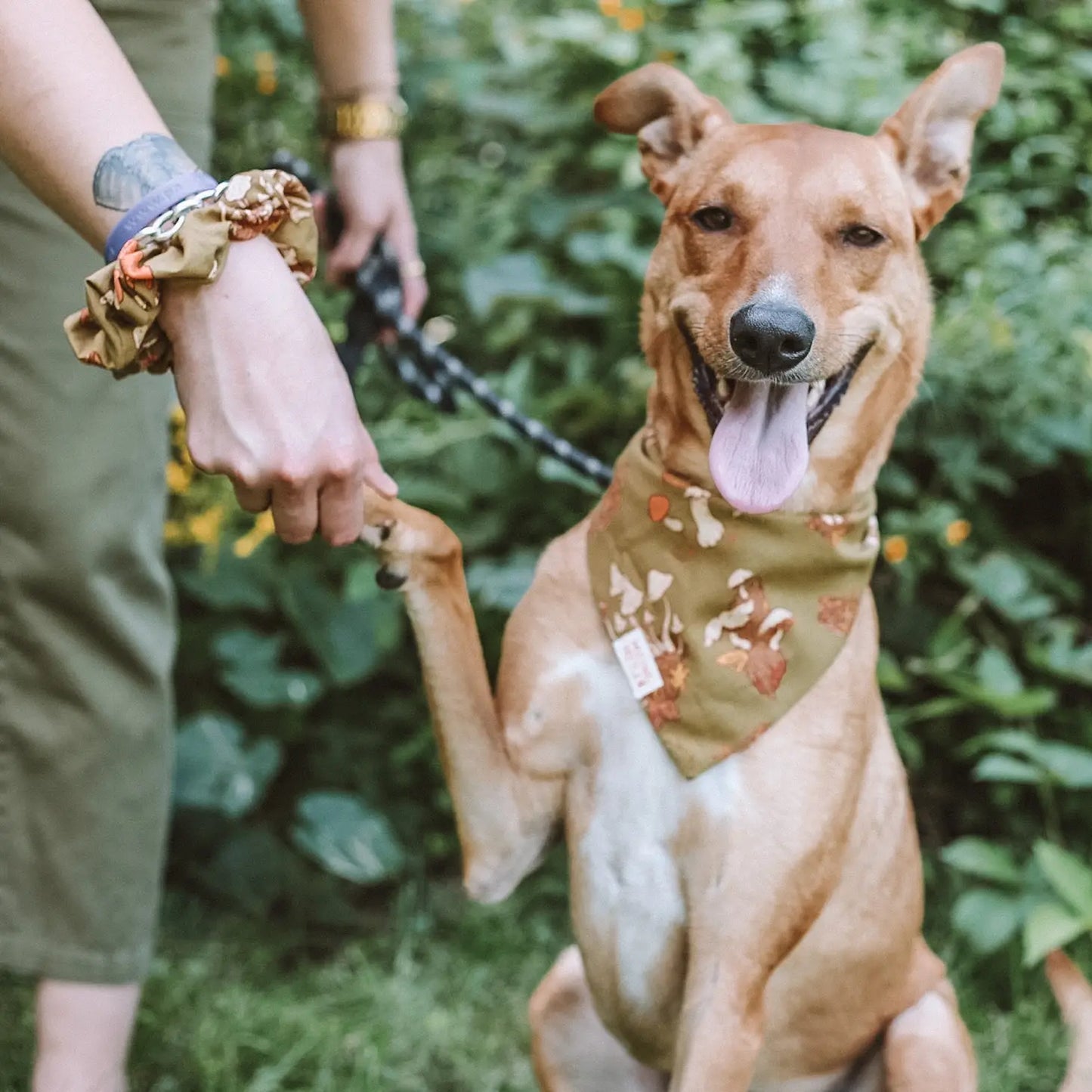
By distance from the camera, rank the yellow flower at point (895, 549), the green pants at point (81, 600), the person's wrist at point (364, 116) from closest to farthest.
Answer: the green pants at point (81, 600) < the person's wrist at point (364, 116) < the yellow flower at point (895, 549)

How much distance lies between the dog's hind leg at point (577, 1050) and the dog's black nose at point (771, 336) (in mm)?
1071

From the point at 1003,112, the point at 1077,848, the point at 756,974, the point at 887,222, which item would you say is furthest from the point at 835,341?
the point at 1077,848

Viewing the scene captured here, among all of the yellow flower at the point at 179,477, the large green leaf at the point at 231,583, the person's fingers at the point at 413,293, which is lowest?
the large green leaf at the point at 231,583

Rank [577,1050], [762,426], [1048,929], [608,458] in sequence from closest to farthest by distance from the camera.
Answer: [762,426]
[577,1050]
[1048,929]
[608,458]

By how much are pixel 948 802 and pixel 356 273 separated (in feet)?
7.54

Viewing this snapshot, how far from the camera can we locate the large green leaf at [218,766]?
3.35 m

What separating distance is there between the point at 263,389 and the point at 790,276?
2.93ft

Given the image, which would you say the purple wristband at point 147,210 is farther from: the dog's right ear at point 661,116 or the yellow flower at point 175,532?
the yellow flower at point 175,532

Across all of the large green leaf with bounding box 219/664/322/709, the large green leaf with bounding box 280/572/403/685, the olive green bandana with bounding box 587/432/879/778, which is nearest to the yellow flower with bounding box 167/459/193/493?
the large green leaf with bounding box 280/572/403/685

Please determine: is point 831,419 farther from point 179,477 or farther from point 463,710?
point 179,477

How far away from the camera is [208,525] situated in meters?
3.38

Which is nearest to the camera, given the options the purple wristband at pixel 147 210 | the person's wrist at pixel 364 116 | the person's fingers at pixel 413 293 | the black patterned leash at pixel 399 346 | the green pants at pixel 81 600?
the purple wristband at pixel 147 210

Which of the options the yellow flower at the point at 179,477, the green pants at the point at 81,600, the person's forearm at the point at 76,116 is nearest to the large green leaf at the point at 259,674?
the yellow flower at the point at 179,477

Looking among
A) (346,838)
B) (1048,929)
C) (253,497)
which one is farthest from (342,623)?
(253,497)
